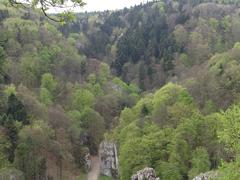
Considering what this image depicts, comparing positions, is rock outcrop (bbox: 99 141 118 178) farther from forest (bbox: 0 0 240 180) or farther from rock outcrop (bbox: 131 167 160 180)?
rock outcrop (bbox: 131 167 160 180)

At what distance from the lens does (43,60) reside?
90688 mm

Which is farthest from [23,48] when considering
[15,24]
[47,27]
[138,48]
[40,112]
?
[138,48]

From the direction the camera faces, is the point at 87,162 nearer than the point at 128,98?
Yes

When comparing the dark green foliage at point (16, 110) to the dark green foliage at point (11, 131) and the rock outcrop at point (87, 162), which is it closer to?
the dark green foliage at point (11, 131)

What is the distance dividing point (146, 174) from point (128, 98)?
47720mm

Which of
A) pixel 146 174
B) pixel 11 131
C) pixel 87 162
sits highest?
pixel 11 131

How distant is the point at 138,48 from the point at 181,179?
81534 millimetres

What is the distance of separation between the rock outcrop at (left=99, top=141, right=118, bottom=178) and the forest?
4.23 ft

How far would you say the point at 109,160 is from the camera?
64.8 meters

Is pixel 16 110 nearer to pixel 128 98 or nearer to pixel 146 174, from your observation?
pixel 146 174

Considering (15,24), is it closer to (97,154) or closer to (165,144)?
(97,154)

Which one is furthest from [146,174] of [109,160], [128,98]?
[128,98]

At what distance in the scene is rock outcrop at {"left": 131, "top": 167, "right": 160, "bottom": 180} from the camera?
44.8 m

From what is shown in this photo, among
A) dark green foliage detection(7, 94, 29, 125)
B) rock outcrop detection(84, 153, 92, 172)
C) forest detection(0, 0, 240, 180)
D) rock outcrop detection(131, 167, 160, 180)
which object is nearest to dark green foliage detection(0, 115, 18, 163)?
forest detection(0, 0, 240, 180)
